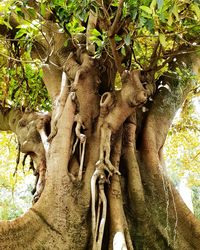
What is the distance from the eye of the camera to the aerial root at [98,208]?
7.31 ft

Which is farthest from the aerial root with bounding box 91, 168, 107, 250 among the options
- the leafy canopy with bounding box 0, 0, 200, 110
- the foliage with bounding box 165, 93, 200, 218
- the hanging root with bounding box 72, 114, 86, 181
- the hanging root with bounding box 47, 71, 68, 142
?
the foliage with bounding box 165, 93, 200, 218

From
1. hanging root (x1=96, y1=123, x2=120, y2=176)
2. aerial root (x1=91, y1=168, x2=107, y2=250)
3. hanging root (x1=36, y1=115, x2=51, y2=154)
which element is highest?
hanging root (x1=36, y1=115, x2=51, y2=154)

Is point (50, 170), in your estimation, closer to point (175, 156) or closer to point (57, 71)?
point (57, 71)

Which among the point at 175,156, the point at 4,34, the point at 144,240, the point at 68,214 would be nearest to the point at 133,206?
the point at 144,240

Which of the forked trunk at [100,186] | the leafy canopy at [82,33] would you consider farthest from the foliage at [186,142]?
the forked trunk at [100,186]

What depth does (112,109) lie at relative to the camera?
8.97 ft

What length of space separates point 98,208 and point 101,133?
23.6 inches

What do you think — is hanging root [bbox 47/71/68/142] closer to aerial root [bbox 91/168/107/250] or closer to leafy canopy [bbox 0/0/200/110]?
leafy canopy [bbox 0/0/200/110]

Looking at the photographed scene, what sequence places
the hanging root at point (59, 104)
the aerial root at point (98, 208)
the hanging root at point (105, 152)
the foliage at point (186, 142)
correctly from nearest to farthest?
the aerial root at point (98, 208) < the hanging root at point (105, 152) < the hanging root at point (59, 104) < the foliage at point (186, 142)

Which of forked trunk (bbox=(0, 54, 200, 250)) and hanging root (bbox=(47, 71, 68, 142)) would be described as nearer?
forked trunk (bbox=(0, 54, 200, 250))

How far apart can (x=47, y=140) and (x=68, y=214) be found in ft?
2.29

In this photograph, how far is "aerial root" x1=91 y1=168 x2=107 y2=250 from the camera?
2.23 metres

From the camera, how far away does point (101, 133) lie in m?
2.71

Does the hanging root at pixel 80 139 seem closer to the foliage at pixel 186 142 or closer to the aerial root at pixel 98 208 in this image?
the aerial root at pixel 98 208
